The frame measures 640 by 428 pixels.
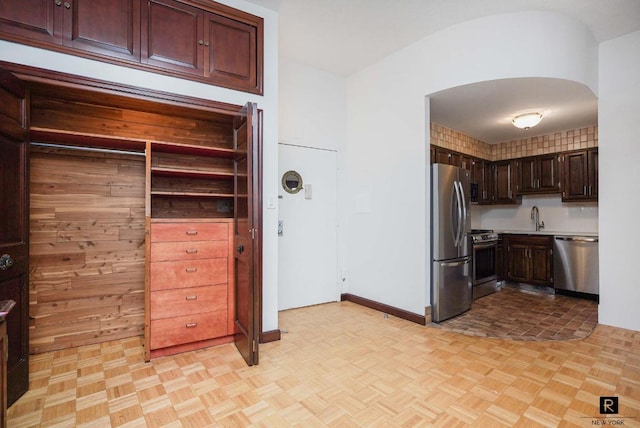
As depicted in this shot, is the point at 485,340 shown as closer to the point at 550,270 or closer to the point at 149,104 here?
the point at 550,270

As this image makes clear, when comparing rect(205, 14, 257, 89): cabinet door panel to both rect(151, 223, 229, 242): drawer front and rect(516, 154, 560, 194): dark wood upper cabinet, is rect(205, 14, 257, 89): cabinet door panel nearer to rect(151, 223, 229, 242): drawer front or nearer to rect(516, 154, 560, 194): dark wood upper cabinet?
rect(151, 223, 229, 242): drawer front

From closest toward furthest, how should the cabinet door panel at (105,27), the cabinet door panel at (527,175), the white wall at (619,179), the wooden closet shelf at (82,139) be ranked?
A: 1. the cabinet door panel at (105,27)
2. the wooden closet shelf at (82,139)
3. the white wall at (619,179)
4. the cabinet door panel at (527,175)

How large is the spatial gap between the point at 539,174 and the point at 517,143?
2.57ft

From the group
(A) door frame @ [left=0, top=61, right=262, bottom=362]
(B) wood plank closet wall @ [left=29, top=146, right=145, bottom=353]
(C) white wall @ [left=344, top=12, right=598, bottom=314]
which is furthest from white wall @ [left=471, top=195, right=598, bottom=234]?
(B) wood plank closet wall @ [left=29, top=146, right=145, bottom=353]

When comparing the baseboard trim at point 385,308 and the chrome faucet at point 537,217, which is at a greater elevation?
the chrome faucet at point 537,217

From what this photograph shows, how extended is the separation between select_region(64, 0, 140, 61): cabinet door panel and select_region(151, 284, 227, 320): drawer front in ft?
6.47

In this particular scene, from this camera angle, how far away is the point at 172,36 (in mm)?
2607

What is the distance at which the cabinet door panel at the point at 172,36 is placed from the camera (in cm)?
251

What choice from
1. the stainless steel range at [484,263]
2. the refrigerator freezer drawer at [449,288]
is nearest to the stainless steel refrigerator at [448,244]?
the refrigerator freezer drawer at [449,288]

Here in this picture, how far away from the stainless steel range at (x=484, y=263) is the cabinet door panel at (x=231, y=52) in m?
3.75

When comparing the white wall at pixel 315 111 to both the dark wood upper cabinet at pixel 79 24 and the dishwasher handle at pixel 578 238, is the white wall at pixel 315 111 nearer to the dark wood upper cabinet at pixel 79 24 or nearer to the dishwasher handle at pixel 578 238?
the dark wood upper cabinet at pixel 79 24

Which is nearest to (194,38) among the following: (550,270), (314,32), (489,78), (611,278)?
(314,32)

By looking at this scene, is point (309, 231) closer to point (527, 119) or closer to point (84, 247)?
point (84, 247)

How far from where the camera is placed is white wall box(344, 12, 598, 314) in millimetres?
3021
